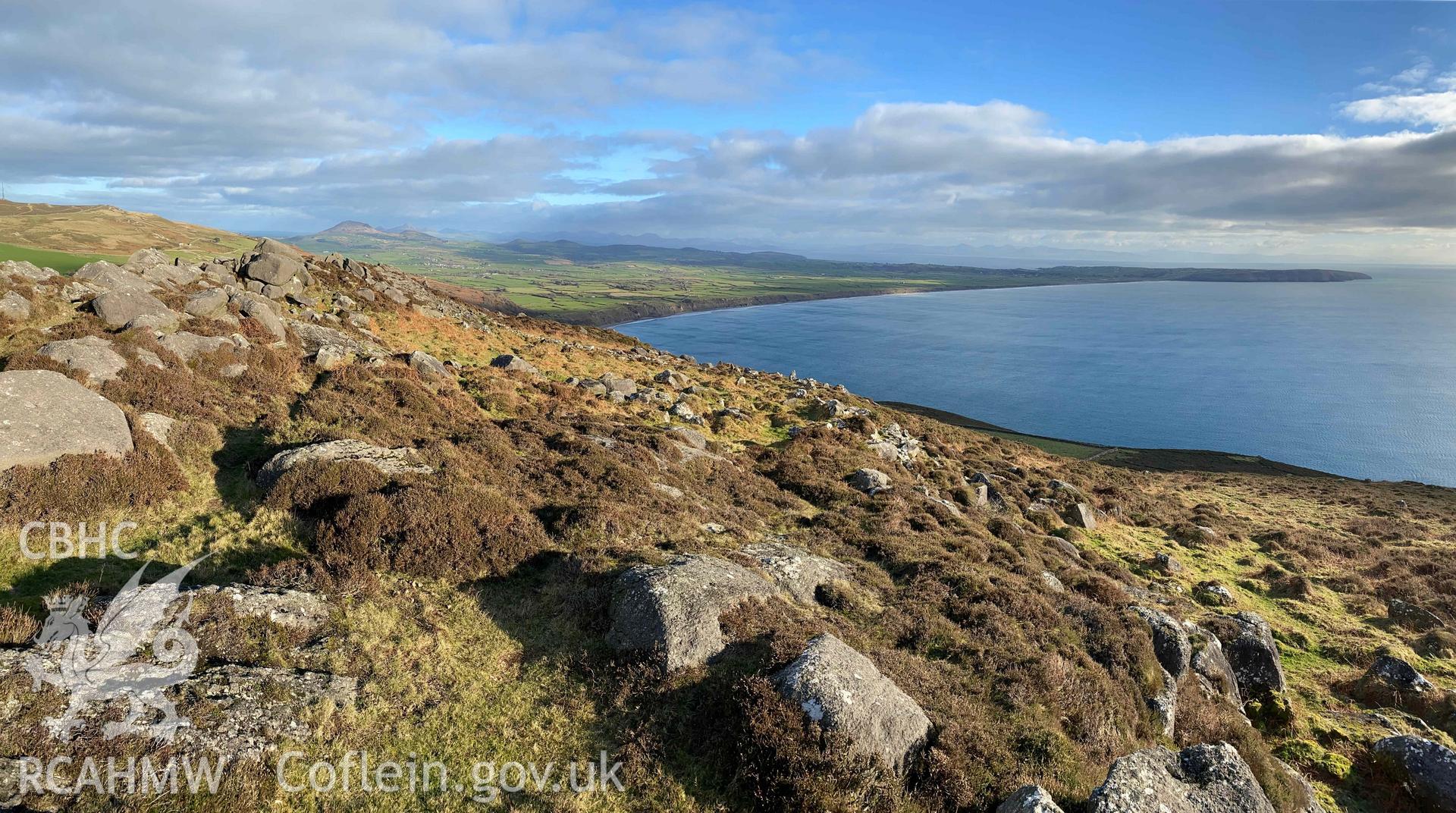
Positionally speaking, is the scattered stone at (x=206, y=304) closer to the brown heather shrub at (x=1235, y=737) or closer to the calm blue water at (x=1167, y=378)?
the brown heather shrub at (x=1235, y=737)

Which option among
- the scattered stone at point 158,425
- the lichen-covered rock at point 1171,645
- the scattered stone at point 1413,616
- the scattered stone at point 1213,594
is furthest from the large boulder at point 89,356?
the scattered stone at point 1413,616

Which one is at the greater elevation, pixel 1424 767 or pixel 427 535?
pixel 427 535

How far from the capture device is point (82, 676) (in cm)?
726

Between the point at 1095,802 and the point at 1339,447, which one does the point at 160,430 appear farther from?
the point at 1339,447

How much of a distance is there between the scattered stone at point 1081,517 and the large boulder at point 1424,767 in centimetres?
1856

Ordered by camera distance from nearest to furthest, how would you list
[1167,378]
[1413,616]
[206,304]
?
[1413,616] → [206,304] → [1167,378]

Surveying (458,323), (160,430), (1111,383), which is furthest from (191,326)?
(1111,383)

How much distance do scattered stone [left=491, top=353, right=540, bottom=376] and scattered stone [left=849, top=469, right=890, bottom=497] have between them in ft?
61.1

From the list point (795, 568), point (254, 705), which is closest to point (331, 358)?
point (254, 705)

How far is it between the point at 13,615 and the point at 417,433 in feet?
35.5

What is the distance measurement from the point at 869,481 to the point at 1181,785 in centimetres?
1627

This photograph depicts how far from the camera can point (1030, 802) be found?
7418 mm

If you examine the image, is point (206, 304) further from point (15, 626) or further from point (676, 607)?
point (676, 607)

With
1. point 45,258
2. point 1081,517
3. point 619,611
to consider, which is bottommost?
point 1081,517
